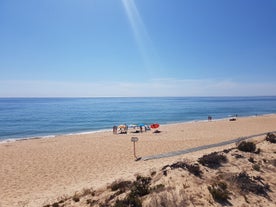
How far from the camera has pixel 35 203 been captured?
841cm

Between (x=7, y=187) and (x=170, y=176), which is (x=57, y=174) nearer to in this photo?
(x=7, y=187)

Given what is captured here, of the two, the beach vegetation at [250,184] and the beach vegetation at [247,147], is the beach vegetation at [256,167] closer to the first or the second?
the beach vegetation at [250,184]

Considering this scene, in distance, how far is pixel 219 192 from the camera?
20.8 ft

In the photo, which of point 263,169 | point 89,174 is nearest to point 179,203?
point 263,169

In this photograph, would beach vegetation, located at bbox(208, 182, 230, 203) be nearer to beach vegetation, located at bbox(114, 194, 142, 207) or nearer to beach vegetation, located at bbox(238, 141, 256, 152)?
beach vegetation, located at bbox(114, 194, 142, 207)

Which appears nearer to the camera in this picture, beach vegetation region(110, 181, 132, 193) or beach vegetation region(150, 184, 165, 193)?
beach vegetation region(150, 184, 165, 193)

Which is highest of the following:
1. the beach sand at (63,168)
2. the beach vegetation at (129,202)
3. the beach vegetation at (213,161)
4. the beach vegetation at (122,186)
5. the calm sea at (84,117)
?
the beach vegetation at (213,161)

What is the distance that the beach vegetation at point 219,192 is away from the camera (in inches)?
245

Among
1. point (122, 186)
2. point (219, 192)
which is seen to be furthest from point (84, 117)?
point (219, 192)

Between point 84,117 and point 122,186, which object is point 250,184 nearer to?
point 122,186

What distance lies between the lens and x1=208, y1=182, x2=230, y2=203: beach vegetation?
245 inches

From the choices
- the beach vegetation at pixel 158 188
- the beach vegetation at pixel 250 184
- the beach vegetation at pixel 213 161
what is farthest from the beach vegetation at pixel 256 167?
the beach vegetation at pixel 158 188

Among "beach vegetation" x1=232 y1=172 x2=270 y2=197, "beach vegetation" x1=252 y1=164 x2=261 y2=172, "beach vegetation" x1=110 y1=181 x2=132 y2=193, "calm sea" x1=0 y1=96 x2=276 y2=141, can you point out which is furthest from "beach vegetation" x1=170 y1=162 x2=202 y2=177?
"calm sea" x1=0 y1=96 x2=276 y2=141

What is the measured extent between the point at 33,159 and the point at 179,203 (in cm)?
1327
